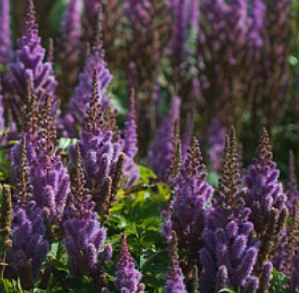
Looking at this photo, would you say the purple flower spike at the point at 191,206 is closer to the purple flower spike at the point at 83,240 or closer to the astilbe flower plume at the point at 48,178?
the purple flower spike at the point at 83,240

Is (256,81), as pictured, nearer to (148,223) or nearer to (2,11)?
(2,11)

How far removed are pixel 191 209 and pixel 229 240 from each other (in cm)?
22

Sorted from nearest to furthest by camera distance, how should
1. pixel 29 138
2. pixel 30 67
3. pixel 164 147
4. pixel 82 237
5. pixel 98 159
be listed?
pixel 82 237
pixel 98 159
pixel 29 138
pixel 30 67
pixel 164 147

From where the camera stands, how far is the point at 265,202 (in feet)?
9.61

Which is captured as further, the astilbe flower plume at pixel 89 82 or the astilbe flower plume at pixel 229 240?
the astilbe flower plume at pixel 89 82

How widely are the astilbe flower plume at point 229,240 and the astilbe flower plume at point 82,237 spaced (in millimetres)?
378

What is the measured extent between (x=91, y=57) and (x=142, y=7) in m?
2.59

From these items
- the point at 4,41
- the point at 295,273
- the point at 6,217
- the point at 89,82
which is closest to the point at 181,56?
the point at 4,41

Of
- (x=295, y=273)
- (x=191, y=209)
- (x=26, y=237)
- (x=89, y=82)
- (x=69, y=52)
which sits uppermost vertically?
(x=69, y=52)

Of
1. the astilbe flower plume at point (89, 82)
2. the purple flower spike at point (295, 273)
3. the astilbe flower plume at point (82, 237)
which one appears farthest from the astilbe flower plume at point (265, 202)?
the astilbe flower plume at point (89, 82)

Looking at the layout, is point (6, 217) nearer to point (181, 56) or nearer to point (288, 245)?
point (288, 245)

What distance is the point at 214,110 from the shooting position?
23.0 feet

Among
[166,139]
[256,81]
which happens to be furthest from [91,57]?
[256,81]

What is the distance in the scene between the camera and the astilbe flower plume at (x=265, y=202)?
2871 millimetres
